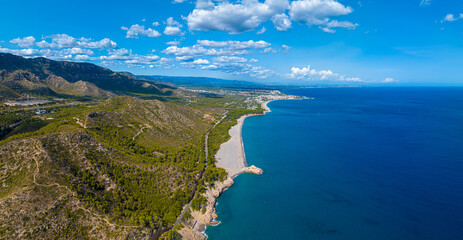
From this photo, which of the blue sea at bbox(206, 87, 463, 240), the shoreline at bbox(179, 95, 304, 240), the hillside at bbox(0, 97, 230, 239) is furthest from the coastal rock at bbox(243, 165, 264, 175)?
the hillside at bbox(0, 97, 230, 239)

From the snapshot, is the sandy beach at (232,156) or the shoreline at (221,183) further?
the sandy beach at (232,156)

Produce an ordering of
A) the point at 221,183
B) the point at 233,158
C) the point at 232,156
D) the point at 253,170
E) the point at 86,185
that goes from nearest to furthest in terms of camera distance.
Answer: the point at 86,185, the point at 221,183, the point at 253,170, the point at 233,158, the point at 232,156

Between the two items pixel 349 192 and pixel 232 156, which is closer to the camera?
pixel 349 192

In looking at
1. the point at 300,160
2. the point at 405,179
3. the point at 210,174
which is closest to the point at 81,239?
the point at 210,174

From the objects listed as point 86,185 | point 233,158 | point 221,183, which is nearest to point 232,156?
point 233,158

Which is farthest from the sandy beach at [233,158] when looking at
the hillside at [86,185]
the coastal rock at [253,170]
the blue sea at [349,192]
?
the hillside at [86,185]

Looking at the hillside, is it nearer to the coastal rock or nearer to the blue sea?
the blue sea

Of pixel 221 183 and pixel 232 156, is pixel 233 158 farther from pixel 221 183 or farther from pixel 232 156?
pixel 221 183

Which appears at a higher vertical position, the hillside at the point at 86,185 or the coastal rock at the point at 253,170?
the hillside at the point at 86,185

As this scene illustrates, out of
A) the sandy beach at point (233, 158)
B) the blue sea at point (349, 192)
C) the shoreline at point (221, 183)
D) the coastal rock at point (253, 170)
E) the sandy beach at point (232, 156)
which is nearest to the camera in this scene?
the shoreline at point (221, 183)

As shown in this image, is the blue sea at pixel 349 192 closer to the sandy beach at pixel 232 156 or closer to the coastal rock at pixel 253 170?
the coastal rock at pixel 253 170

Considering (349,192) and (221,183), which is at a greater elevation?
(349,192)
